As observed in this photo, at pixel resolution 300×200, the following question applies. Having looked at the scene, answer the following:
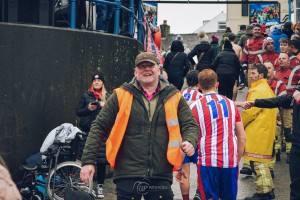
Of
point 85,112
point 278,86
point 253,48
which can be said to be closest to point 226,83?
point 253,48

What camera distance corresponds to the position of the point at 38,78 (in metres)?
10.8

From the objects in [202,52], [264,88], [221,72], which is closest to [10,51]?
[264,88]

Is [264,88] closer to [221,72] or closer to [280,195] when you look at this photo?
[280,195]

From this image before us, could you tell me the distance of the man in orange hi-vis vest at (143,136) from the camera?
679 centimetres

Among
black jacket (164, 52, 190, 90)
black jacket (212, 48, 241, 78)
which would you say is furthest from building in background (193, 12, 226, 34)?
black jacket (212, 48, 241, 78)

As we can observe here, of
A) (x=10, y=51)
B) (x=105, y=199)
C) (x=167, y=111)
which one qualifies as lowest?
(x=105, y=199)

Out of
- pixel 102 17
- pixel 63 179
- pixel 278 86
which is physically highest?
pixel 102 17

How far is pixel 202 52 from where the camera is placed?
18.5m

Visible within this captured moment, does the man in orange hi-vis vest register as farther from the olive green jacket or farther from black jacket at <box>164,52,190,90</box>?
black jacket at <box>164,52,190,90</box>

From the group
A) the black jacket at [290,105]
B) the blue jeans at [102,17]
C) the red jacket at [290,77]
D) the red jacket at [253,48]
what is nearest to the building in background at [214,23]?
the red jacket at [253,48]

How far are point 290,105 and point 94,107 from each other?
117 inches

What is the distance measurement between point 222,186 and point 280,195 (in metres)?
2.56

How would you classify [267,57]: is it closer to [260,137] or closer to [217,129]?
[260,137]

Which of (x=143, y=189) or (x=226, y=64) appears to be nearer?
(x=143, y=189)
